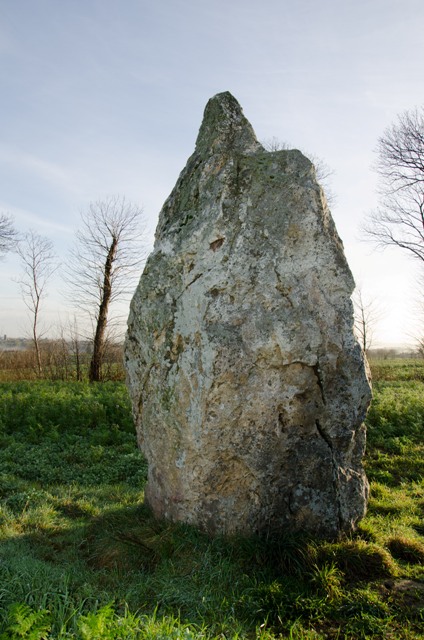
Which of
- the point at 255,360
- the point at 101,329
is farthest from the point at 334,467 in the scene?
the point at 101,329

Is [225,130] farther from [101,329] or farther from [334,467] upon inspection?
[101,329]

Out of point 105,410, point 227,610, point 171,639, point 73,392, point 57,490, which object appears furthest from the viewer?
point 73,392

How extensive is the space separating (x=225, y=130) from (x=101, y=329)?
52.9 feet

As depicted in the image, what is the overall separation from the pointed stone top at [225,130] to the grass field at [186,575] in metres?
3.86

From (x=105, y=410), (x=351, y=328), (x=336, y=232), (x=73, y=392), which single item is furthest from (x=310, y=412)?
(x=73, y=392)

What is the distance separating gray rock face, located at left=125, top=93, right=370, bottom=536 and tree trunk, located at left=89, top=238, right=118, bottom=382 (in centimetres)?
1572

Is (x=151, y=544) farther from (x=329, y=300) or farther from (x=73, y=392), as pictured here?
(x=73, y=392)

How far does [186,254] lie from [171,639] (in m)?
3.20

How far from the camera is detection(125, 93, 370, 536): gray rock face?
4.53 metres

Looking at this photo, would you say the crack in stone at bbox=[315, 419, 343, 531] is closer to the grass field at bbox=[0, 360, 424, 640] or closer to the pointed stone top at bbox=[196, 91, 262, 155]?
the grass field at bbox=[0, 360, 424, 640]

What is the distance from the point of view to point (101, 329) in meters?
20.6

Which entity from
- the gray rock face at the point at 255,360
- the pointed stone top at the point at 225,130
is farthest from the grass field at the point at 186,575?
the pointed stone top at the point at 225,130

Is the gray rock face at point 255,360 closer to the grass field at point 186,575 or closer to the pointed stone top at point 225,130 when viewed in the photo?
the pointed stone top at point 225,130

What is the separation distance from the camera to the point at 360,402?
4930 mm
